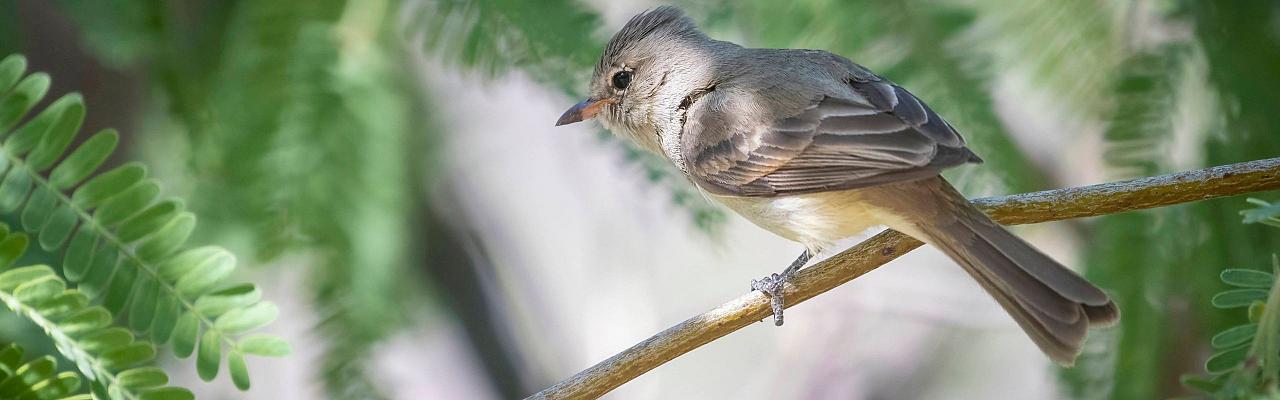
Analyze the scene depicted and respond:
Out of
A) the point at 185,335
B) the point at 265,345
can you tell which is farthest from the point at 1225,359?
the point at 185,335

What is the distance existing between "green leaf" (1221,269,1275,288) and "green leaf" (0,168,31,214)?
165 centimetres

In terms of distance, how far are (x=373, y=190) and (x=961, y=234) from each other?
48.4 inches

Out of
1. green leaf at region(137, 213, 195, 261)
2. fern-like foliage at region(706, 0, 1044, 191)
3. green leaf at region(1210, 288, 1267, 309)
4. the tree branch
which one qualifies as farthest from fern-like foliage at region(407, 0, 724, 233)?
green leaf at region(1210, 288, 1267, 309)

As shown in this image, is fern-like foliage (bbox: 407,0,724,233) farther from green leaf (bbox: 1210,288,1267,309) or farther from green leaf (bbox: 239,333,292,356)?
green leaf (bbox: 1210,288,1267,309)

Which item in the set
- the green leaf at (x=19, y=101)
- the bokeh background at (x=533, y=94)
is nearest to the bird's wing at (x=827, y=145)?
the bokeh background at (x=533, y=94)

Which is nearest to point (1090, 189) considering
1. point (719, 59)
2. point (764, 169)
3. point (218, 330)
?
point (764, 169)

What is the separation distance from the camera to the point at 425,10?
257cm

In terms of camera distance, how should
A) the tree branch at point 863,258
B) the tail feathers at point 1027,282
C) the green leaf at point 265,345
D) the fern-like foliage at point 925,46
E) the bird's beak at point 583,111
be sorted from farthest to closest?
1. the bird's beak at point 583,111
2. the fern-like foliage at point 925,46
3. the tail feathers at point 1027,282
4. the tree branch at point 863,258
5. the green leaf at point 265,345

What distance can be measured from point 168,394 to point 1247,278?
4.74 feet

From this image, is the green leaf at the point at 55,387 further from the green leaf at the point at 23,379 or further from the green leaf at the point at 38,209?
the green leaf at the point at 38,209

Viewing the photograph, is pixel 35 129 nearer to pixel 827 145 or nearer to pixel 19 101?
pixel 19 101

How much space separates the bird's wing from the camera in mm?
2186

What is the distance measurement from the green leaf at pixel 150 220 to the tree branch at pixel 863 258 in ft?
1.98

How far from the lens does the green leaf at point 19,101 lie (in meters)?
1.57
